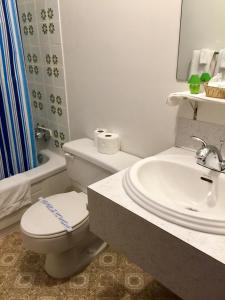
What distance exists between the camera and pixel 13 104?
1.74m

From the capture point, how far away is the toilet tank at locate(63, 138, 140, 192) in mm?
1408

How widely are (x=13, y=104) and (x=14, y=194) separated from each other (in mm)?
627

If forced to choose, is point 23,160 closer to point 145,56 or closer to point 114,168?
point 114,168

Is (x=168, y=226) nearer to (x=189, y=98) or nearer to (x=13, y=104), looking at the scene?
(x=189, y=98)

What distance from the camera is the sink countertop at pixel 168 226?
2.19 ft

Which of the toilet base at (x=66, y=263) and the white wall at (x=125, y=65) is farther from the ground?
the white wall at (x=125, y=65)

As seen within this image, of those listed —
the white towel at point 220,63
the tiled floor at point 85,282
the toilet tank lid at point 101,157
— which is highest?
the white towel at point 220,63

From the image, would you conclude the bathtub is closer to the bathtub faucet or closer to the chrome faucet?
the bathtub faucet

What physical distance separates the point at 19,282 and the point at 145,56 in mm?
1478

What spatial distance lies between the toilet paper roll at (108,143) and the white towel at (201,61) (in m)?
0.58

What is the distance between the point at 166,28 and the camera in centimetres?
116

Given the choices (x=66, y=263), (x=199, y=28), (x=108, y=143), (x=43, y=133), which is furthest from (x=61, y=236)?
(x=199, y=28)

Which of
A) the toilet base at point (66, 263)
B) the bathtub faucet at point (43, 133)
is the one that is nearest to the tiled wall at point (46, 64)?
the bathtub faucet at point (43, 133)

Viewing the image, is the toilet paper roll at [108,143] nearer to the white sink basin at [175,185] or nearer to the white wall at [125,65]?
the white wall at [125,65]
